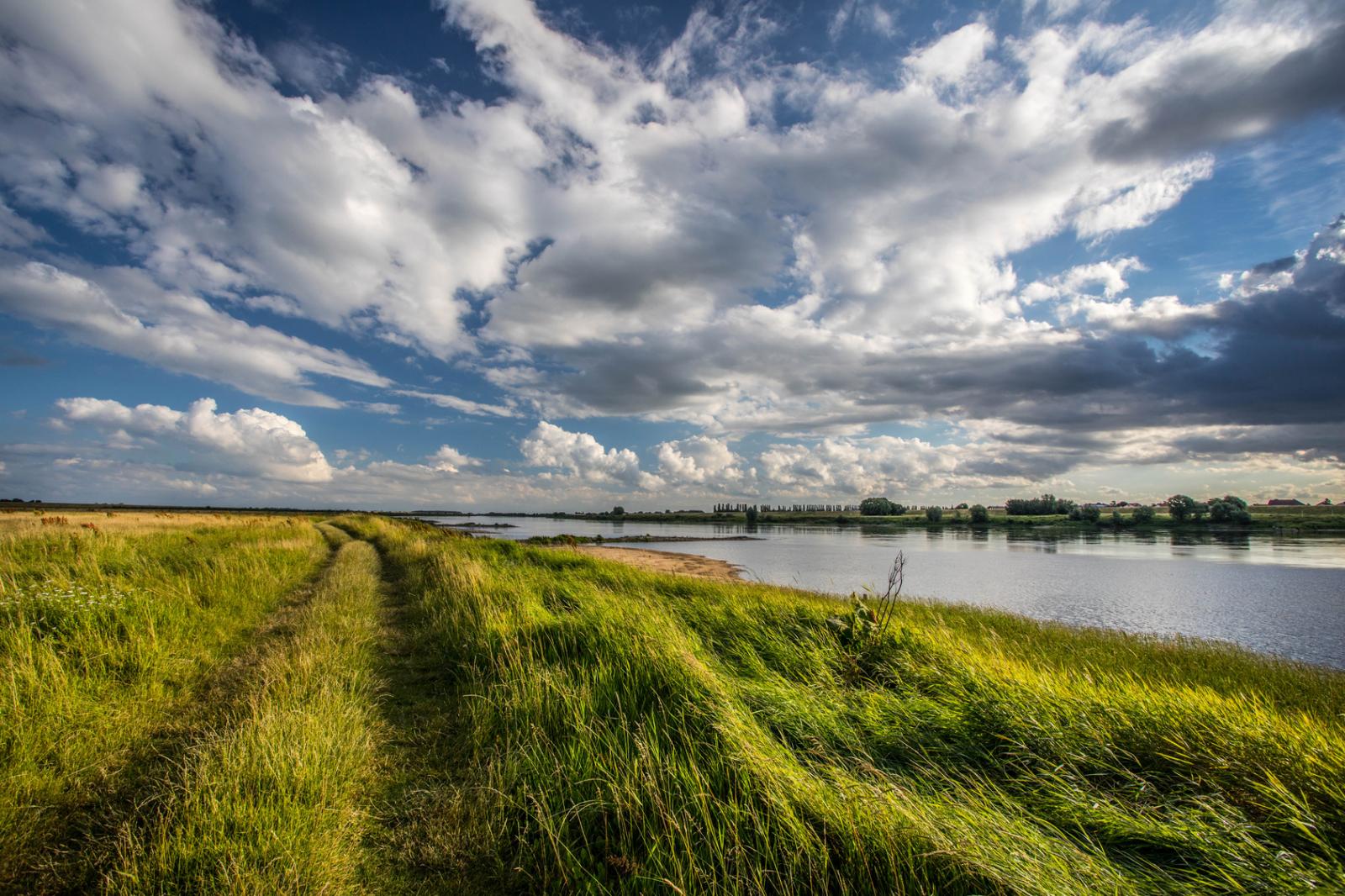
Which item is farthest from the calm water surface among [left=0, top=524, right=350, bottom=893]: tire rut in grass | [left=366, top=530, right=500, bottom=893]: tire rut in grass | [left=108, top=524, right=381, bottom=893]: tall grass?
[left=0, top=524, right=350, bottom=893]: tire rut in grass

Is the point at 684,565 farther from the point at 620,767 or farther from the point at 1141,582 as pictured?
the point at 620,767

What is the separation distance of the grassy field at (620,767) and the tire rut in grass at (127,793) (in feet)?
0.08

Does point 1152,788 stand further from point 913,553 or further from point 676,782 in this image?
point 913,553

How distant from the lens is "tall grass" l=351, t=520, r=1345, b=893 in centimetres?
307

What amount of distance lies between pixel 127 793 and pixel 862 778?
5800mm

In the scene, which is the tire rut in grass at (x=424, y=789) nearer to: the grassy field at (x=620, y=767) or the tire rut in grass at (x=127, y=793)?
the grassy field at (x=620, y=767)

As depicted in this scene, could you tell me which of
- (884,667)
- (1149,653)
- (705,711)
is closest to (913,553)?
(1149,653)

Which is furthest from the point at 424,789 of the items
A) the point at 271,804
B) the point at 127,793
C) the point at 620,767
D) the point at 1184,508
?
the point at 1184,508

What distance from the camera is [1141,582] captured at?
2806 cm

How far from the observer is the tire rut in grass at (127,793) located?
3230 mm

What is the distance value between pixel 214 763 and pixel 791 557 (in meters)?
42.4

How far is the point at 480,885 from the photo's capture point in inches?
136

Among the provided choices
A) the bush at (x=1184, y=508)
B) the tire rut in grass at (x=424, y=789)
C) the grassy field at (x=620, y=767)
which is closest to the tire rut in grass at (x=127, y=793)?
the grassy field at (x=620, y=767)

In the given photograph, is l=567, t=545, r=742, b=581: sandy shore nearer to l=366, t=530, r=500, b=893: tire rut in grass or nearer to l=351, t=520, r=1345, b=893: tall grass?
l=366, t=530, r=500, b=893: tire rut in grass
